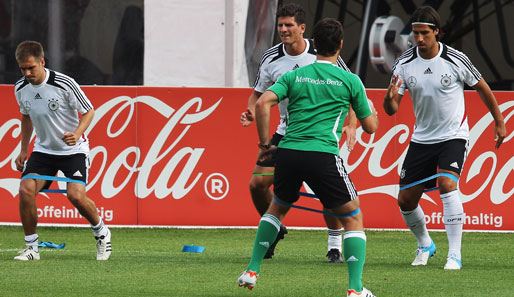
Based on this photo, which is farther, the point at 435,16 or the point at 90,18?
the point at 90,18

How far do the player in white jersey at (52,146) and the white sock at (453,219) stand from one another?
2958 mm

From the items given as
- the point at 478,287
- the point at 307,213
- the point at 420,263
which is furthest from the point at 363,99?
the point at 307,213

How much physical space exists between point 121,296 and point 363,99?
2091mm

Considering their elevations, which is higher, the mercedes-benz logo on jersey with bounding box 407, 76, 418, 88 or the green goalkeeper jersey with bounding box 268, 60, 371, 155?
the green goalkeeper jersey with bounding box 268, 60, 371, 155

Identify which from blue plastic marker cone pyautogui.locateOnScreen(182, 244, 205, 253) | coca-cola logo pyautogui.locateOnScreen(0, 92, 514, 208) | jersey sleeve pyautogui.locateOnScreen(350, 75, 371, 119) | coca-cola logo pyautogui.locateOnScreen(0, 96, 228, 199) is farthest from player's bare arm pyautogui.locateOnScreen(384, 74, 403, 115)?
coca-cola logo pyautogui.locateOnScreen(0, 96, 228, 199)

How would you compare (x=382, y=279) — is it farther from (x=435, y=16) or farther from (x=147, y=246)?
(x=147, y=246)

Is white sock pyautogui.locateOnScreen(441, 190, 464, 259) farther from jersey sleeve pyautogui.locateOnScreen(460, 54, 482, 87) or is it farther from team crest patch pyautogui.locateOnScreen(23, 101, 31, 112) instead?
team crest patch pyautogui.locateOnScreen(23, 101, 31, 112)

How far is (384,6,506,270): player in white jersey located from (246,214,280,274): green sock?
215cm

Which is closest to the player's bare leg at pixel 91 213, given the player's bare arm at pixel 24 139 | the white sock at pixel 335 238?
the player's bare arm at pixel 24 139

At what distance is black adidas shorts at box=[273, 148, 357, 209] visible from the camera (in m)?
8.00

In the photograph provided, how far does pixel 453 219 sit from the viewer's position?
398 inches

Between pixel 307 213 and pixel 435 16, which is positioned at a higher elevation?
pixel 435 16

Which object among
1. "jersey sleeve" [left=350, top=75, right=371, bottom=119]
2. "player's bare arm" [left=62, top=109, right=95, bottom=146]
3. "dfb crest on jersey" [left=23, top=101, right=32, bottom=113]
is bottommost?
"player's bare arm" [left=62, top=109, right=95, bottom=146]

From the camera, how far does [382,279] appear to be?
30.4 feet
